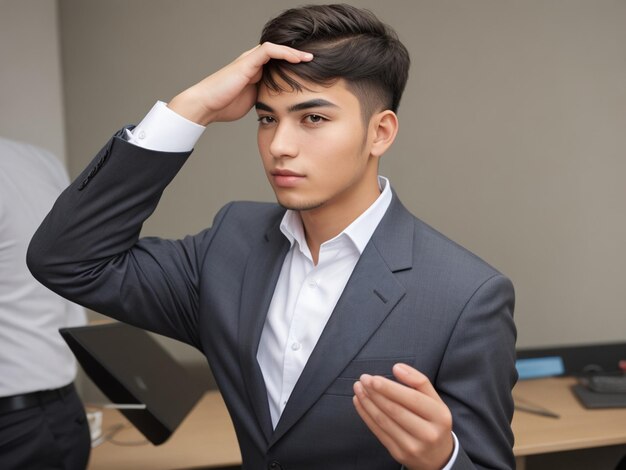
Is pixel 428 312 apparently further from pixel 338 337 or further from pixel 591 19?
pixel 591 19

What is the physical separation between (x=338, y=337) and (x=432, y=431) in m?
0.34

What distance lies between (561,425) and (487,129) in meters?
1.23

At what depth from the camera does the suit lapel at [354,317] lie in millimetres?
1329

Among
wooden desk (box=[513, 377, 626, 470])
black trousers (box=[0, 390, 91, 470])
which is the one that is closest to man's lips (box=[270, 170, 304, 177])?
black trousers (box=[0, 390, 91, 470])

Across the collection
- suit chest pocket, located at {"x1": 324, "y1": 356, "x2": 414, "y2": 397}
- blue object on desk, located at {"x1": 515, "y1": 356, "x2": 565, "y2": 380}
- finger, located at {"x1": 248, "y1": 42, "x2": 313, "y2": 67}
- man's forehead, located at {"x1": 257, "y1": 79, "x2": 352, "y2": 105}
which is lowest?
blue object on desk, located at {"x1": 515, "y1": 356, "x2": 565, "y2": 380}

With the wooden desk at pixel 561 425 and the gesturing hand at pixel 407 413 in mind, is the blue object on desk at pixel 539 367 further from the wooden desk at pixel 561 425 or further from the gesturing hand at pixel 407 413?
the gesturing hand at pixel 407 413

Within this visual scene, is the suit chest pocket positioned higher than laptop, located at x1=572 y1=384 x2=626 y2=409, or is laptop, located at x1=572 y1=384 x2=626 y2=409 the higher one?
the suit chest pocket

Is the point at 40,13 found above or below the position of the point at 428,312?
above

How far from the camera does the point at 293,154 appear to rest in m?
1.34

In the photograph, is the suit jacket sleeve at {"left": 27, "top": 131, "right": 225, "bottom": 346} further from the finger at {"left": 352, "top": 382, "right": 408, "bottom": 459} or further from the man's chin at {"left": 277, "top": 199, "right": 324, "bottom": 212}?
the finger at {"left": 352, "top": 382, "right": 408, "bottom": 459}

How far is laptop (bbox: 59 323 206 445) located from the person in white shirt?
0.63 ft

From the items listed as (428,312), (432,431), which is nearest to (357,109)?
(428,312)

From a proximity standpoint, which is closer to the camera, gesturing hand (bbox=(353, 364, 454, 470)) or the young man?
gesturing hand (bbox=(353, 364, 454, 470))

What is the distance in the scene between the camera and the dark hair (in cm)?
137
